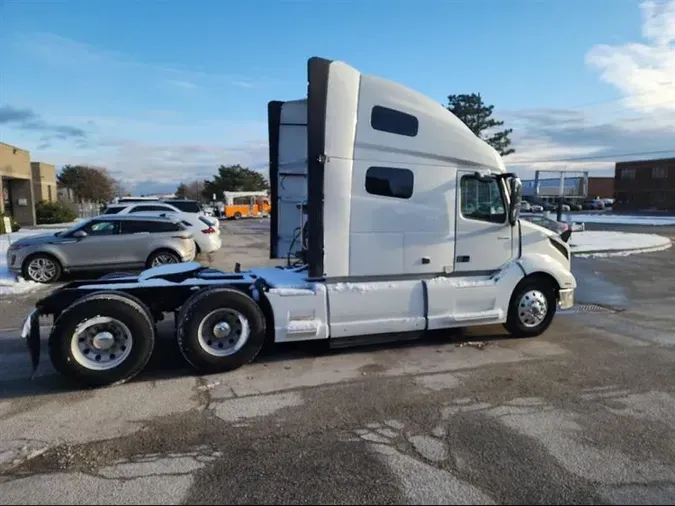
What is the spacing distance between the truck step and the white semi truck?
0.7 inches

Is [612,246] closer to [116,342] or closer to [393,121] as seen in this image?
[393,121]

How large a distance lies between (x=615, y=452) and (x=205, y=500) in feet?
9.84

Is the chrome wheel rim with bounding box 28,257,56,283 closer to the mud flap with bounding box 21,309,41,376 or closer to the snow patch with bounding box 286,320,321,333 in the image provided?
the mud flap with bounding box 21,309,41,376

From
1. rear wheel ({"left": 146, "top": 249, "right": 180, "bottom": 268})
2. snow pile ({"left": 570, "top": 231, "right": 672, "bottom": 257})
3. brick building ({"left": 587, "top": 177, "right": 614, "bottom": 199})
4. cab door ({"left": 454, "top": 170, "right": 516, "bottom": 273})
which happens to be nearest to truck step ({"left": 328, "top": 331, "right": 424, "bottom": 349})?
cab door ({"left": 454, "top": 170, "right": 516, "bottom": 273})

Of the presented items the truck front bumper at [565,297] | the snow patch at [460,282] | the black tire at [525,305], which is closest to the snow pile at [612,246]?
the truck front bumper at [565,297]

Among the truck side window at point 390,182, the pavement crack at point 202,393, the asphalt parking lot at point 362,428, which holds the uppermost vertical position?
the truck side window at point 390,182

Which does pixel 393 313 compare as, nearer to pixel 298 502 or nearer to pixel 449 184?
pixel 449 184

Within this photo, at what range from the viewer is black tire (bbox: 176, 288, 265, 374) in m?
5.58

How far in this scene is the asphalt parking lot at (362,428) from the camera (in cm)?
338

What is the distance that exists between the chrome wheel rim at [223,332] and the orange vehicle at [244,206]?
155 ft

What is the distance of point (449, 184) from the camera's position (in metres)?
6.59

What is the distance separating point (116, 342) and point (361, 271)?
9.44 ft

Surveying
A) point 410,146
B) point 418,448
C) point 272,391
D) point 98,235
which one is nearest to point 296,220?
point 410,146

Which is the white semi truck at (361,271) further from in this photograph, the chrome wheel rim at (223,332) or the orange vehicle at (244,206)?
the orange vehicle at (244,206)
